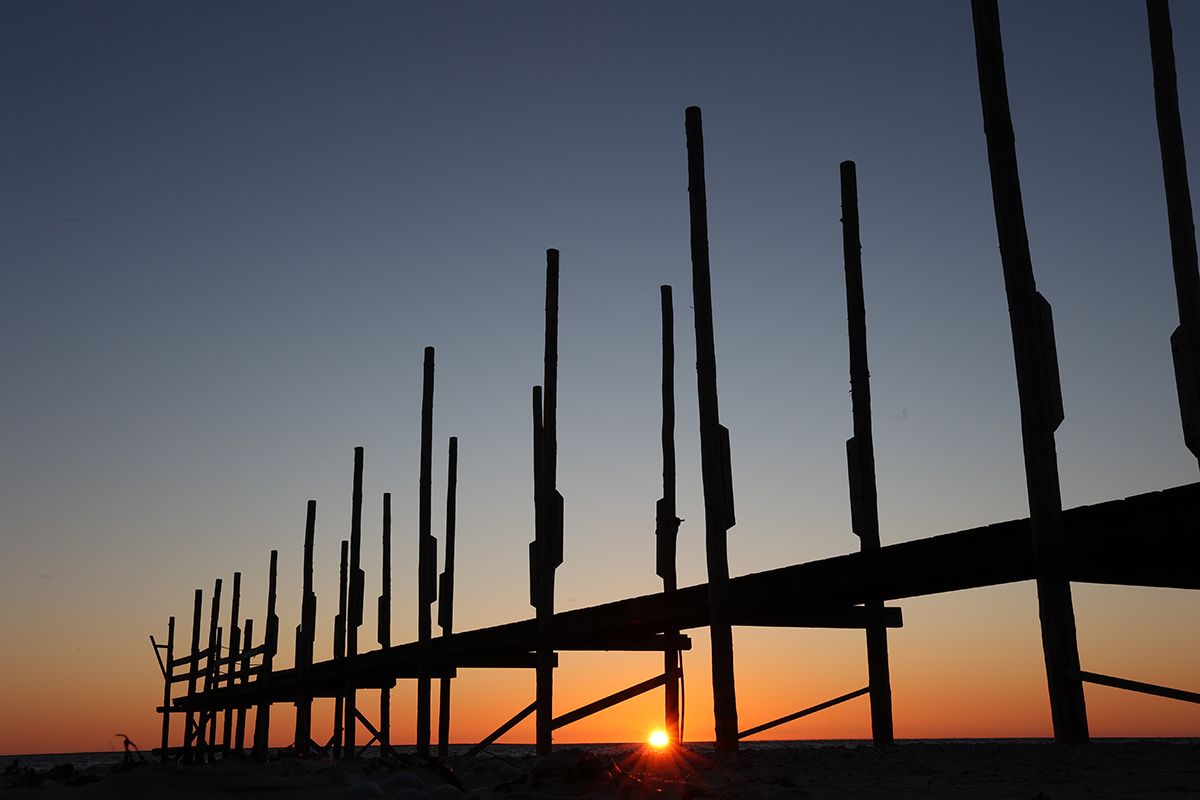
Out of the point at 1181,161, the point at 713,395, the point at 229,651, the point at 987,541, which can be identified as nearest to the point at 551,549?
the point at 713,395

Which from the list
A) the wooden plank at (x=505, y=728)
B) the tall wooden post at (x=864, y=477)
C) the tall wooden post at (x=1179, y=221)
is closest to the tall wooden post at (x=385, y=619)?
the wooden plank at (x=505, y=728)

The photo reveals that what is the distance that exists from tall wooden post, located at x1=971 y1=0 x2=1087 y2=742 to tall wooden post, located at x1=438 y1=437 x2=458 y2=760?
16.5 metres

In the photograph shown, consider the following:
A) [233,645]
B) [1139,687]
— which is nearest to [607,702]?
[1139,687]

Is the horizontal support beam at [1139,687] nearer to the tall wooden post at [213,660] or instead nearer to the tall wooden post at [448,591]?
the tall wooden post at [448,591]

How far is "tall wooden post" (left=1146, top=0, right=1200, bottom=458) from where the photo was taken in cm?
930

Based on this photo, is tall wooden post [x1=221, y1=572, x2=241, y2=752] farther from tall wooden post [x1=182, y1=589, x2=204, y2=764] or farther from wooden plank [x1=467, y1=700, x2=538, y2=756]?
wooden plank [x1=467, y1=700, x2=538, y2=756]

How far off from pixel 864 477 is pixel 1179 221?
480 cm

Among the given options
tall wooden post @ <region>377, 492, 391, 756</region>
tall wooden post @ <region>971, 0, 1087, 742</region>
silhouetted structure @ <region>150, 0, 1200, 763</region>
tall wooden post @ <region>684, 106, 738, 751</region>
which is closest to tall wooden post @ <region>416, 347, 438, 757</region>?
silhouetted structure @ <region>150, 0, 1200, 763</region>

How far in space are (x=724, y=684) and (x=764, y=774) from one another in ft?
14.4

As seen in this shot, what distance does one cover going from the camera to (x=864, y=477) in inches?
538

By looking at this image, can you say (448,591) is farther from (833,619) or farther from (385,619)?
(833,619)

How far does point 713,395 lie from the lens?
13.7 meters

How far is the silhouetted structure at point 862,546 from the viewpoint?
9.22 metres

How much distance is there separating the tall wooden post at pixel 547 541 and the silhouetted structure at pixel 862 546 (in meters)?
0.02
